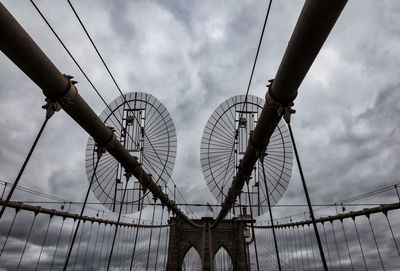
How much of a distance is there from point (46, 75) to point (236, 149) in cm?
1299

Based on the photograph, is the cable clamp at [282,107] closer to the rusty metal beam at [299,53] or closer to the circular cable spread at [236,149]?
the rusty metal beam at [299,53]

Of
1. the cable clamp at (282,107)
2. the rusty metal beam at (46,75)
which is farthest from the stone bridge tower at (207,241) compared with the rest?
the cable clamp at (282,107)

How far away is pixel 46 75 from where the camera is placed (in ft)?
25.5

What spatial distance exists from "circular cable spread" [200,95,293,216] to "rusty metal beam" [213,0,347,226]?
6.99 meters

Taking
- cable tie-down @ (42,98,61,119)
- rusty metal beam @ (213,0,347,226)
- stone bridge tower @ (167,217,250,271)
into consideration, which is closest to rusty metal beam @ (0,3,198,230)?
cable tie-down @ (42,98,61,119)

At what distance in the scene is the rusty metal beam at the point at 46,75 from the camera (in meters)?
6.32

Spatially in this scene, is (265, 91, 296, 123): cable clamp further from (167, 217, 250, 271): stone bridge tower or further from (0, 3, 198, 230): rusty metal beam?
(167, 217, 250, 271): stone bridge tower

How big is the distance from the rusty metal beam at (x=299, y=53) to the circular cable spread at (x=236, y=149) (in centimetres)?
699

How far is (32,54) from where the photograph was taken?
7008mm

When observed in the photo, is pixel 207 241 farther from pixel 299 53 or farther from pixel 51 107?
pixel 299 53

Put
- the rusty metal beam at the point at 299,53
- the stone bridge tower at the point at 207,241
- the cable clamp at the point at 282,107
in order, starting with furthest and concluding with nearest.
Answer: the stone bridge tower at the point at 207,241 → the cable clamp at the point at 282,107 → the rusty metal beam at the point at 299,53

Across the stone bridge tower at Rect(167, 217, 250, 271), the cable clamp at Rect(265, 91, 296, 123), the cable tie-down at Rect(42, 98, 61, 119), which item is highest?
the stone bridge tower at Rect(167, 217, 250, 271)

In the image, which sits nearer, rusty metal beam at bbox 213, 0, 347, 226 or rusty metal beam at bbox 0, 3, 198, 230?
rusty metal beam at bbox 213, 0, 347, 226

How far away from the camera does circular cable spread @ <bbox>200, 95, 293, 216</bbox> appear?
18198 mm
